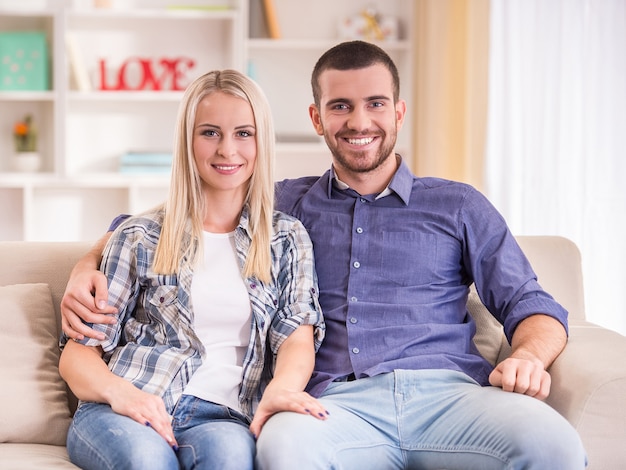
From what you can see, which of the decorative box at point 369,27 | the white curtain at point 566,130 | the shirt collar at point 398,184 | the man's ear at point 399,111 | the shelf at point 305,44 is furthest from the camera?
the decorative box at point 369,27

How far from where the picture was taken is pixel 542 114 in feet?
10.7

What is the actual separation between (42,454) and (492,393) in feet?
2.85

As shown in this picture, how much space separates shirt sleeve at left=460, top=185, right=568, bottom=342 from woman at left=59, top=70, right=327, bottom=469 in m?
0.36

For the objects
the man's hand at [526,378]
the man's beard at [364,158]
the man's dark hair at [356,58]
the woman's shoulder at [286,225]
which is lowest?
the man's hand at [526,378]

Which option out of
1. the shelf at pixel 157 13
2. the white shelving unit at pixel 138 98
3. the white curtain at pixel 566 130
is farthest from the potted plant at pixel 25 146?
the white curtain at pixel 566 130

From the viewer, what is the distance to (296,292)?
193 cm

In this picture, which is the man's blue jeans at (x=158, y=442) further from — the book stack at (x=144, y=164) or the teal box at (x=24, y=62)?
the teal box at (x=24, y=62)

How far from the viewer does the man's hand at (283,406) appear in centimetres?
173

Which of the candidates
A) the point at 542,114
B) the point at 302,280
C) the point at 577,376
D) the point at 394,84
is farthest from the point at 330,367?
the point at 542,114

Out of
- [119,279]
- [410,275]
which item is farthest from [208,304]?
[410,275]

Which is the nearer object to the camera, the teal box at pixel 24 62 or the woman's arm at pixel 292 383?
the woman's arm at pixel 292 383

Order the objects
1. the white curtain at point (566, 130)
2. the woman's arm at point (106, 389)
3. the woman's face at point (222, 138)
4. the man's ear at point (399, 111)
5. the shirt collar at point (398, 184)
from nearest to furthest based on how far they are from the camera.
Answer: the woman's arm at point (106, 389)
the woman's face at point (222, 138)
the shirt collar at point (398, 184)
the man's ear at point (399, 111)
the white curtain at point (566, 130)

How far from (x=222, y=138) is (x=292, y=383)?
0.52m

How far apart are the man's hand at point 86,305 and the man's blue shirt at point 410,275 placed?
0.45 m
